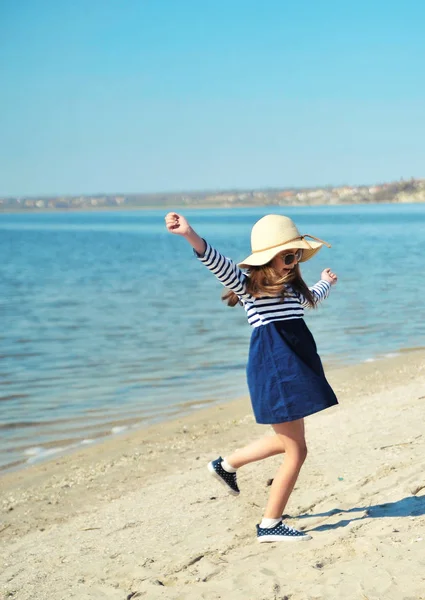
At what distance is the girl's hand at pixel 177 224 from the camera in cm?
391

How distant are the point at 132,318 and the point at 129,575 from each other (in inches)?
481

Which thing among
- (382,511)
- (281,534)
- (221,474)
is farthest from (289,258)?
(382,511)

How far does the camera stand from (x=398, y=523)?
4.44 meters

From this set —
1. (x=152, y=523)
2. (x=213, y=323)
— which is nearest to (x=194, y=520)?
(x=152, y=523)

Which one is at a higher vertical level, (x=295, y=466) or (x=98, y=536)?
(x=295, y=466)

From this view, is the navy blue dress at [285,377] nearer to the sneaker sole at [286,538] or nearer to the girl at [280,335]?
the girl at [280,335]

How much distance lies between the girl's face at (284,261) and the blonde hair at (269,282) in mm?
24

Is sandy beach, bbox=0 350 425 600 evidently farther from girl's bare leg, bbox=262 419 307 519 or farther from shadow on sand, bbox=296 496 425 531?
girl's bare leg, bbox=262 419 307 519

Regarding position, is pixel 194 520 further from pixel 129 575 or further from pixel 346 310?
pixel 346 310

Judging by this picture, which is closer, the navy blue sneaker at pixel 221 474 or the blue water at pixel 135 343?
the navy blue sneaker at pixel 221 474

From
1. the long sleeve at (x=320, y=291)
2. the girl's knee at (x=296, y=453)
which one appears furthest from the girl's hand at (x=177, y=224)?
the girl's knee at (x=296, y=453)

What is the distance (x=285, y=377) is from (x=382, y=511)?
113 cm

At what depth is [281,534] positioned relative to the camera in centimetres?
440

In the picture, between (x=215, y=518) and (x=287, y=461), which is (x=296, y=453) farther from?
(x=215, y=518)
